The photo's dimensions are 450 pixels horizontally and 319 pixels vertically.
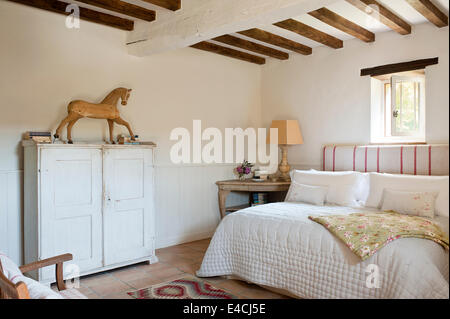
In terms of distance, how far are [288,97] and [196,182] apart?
4.82 feet

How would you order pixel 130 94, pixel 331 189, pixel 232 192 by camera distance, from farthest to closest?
pixel 232 192, pixel 130 94, pixel 331 189

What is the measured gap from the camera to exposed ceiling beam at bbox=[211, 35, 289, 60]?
3.70 meters

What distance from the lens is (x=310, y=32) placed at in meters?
3.39

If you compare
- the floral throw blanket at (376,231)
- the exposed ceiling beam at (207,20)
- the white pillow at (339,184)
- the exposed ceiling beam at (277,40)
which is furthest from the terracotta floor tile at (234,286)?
the exposed ceiling beam at (277,40)

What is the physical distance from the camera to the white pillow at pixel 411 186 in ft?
2.80

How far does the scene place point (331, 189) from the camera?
315 centimetres

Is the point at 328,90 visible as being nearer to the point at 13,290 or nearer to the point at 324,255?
the point at 324,255

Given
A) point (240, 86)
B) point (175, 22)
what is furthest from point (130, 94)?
point (240, 86)

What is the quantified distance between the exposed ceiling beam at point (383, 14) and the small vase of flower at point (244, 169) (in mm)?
2087

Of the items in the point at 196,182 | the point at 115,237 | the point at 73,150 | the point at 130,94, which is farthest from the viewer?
the point at 196,182

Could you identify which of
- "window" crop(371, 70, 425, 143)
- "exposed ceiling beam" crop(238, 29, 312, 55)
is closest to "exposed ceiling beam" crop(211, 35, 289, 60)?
"exposed ceiling beam" crop(238, 29, 312, 55)

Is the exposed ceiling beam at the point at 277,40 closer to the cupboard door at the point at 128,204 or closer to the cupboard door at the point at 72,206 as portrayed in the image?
the cupboard door at the point at 128,204

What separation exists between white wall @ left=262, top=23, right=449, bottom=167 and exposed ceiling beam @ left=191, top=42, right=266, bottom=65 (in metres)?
0.18
